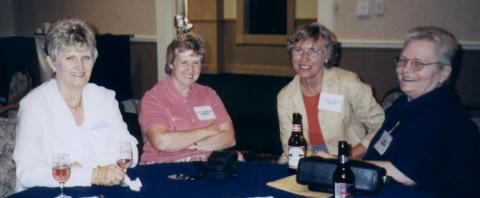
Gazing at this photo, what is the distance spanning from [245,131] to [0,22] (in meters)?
4.00

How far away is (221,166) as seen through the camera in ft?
6.72

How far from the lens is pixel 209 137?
2910mm

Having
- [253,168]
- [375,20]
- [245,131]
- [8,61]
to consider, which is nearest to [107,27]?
[8,61]

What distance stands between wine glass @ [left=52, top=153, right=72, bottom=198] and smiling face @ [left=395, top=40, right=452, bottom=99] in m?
1.46

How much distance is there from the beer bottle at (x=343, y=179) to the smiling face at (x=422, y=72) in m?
0.65

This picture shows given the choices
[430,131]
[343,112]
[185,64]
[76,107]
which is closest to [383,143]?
[430,131]

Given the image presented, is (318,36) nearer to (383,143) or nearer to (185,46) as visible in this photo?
(185,46)

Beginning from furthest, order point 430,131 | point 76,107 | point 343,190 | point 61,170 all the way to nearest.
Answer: point 76,107 < point 430,131 < point 61,170 < point 343,190

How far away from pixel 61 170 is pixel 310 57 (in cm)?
158

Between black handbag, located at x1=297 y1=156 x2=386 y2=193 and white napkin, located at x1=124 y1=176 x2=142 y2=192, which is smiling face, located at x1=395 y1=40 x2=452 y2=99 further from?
white napkin, located at x1=124 y1=176 x2=142 y2=192

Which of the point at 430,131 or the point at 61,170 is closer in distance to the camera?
the point at 61,170

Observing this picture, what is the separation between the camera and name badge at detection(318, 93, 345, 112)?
9.86ft

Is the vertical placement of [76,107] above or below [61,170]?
above

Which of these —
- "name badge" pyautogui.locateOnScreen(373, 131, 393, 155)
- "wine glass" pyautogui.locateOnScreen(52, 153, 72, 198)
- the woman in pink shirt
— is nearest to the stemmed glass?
"wine glass" pyautogui.locateOnScreen(52, 153, 72, 198)
